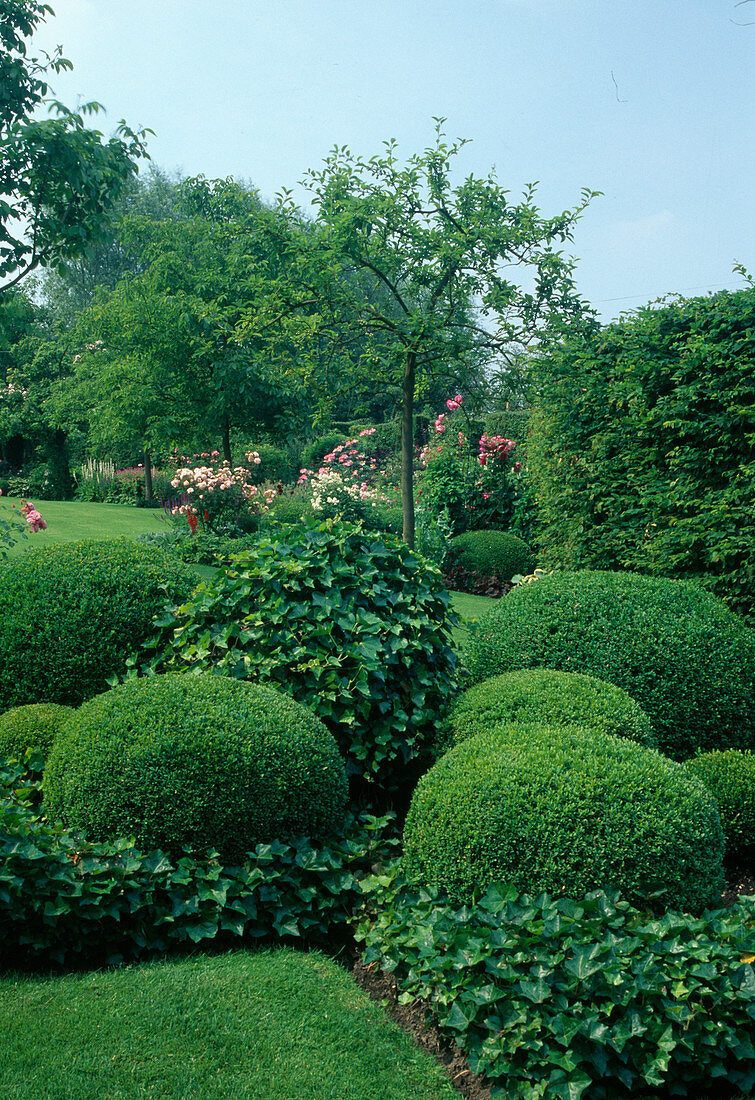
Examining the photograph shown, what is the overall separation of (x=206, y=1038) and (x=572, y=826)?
4.65 ft

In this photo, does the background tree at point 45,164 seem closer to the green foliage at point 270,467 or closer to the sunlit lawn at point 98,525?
the sunlit lawn at point 98,525

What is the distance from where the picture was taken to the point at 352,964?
10.9 feet

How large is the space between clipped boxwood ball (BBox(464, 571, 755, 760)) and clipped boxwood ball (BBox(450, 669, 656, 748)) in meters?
0.50

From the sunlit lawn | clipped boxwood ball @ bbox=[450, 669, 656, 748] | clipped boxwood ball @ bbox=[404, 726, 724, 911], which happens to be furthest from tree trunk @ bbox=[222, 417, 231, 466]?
clipped boxwood ball @ bbox=[404, 726, 724, 911]

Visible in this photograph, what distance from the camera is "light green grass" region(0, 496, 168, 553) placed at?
49.3 ft

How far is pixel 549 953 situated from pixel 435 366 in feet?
29.9

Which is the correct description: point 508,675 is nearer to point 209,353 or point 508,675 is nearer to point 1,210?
point 1,210

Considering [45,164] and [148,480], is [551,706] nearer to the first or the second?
[45,164]

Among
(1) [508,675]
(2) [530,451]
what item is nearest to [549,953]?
(1) [508,675]

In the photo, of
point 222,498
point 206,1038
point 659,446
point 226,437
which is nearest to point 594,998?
point 206,1038

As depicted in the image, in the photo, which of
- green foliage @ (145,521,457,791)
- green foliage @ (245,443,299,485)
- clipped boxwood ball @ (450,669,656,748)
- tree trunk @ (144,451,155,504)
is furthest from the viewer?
tree trunk @ (144,451,155,504)

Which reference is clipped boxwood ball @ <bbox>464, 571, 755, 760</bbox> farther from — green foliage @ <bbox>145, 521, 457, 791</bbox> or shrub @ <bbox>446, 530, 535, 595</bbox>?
shrub @ <bbox>446, 530, 535, 595</bbox>

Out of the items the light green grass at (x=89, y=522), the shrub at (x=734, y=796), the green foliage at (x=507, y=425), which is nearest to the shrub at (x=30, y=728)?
the shrub at (x=734, y=796)

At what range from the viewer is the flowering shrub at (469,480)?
1486 centimetres
